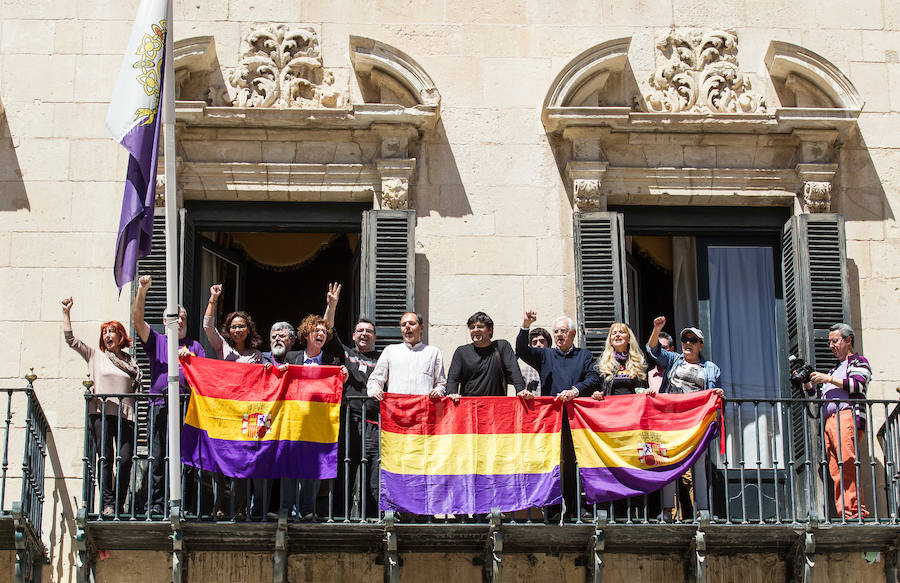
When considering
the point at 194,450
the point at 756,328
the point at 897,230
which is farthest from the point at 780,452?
the point at 194,450

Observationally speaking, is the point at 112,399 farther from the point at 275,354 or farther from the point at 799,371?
the point at 799,371

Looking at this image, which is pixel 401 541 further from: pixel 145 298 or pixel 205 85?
pixel 205 85

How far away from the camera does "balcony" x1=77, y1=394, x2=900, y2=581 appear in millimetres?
12898

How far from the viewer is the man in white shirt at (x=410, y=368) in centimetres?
1348

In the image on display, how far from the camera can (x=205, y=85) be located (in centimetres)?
1521

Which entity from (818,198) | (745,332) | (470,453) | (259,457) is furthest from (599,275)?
(259,457)

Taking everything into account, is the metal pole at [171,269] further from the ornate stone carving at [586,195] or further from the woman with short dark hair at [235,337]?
the ornate stone carving at [586,195]

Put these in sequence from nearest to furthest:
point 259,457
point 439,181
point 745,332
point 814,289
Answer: point 259,457 → point 814,289 → point 439,181 → point 745,332

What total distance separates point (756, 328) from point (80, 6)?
Answer: 6.28 metres

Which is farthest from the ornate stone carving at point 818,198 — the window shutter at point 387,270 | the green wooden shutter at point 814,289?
the window shutter at point 387,270

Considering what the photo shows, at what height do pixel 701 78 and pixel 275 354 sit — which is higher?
pixel 701 78

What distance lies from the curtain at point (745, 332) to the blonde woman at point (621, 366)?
5.08 ft

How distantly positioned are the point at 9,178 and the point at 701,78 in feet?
19.0

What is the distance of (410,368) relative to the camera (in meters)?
13.5
